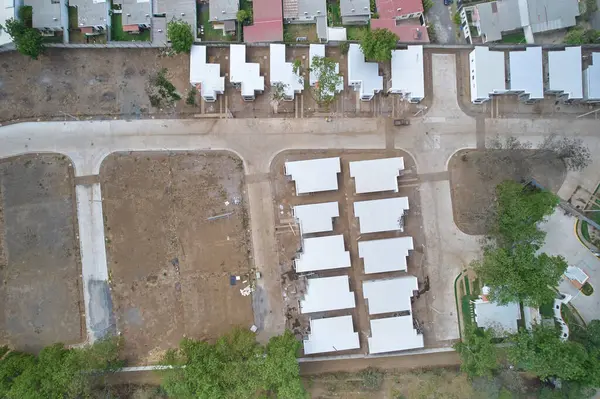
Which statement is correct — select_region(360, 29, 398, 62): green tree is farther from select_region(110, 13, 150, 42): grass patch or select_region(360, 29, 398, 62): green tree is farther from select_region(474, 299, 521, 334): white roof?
select_region(474, 299, 521, 334): white roof

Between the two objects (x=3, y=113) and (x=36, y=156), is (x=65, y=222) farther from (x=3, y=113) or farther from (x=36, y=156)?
(x=3, y=113)

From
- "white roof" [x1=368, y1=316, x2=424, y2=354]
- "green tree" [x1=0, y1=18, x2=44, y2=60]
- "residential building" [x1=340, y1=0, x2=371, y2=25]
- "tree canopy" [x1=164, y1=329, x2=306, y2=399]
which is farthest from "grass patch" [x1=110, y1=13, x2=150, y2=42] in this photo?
"white roof" [x1=368, y1=316, x2=424, y2=354]

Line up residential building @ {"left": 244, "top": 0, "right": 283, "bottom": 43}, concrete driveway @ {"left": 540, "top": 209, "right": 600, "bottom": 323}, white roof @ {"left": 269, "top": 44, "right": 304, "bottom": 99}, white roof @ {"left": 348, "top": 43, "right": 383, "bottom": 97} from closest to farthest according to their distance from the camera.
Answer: white roof @ {"left": 269, "top": 44, "right": 304, "bottom": 99}, white roof @ {"left": 348, "top": 43, "right": 383, "bottom": 97}, residential building @ {"left": 244, "top": 0, "right": 283, "bottom": 43}, concrete driveway @ {"left": 540, "top": 209, "right": 600, "bottom": 323}

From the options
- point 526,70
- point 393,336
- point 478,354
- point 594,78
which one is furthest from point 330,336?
point 594,78

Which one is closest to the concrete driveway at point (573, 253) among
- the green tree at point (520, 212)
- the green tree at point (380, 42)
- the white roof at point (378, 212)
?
the green tree at point (520, 212)

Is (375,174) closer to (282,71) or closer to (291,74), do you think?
(291,74)

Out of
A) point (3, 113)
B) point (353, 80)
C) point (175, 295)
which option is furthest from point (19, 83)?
point (353, 80)

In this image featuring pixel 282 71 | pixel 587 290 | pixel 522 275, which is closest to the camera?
pixel 522 275
